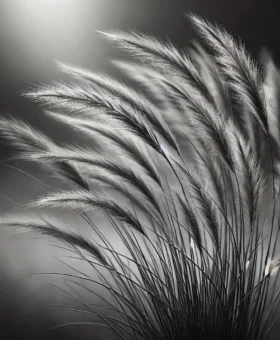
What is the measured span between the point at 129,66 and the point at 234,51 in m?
0.38

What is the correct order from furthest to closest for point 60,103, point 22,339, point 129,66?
point 129,66
point 22,339
point 60,103

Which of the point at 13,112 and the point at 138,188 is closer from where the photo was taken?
the point at 138,188

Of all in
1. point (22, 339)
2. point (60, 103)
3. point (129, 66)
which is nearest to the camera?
point (60, 103)

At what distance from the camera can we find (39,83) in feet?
4.12

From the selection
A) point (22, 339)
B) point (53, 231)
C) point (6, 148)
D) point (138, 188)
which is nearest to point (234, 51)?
point (138, 188)

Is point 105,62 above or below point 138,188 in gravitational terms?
above

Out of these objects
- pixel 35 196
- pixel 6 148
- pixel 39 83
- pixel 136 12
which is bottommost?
pixel 35 196

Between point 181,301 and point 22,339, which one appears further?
point 22,339

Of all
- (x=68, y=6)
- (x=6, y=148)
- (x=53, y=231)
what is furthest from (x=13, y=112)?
(x=53, y=231)

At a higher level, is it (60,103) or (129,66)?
(129,66)

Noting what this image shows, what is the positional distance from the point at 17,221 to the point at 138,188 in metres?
0.26

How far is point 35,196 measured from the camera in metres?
1.23

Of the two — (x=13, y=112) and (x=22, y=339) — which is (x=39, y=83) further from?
(x=22, y=339)

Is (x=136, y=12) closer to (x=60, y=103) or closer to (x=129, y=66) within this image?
(x=129, y=66)
